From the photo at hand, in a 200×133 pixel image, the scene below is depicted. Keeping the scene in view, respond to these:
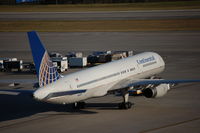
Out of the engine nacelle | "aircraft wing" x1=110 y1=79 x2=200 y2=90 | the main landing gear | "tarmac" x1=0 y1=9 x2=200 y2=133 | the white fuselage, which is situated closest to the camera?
"tarmac" x1=0 y1=9 x2=200 y2=133

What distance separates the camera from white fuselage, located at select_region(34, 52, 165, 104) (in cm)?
4178

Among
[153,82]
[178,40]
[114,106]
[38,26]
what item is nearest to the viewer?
[153,82]

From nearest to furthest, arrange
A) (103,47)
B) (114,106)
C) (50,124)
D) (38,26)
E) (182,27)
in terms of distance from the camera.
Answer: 1. (50,124)
2. (114,106)
3. (103,47)
4. (182,27)
5. (38,26)

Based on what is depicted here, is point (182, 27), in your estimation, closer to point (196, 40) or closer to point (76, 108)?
point (196, 40)

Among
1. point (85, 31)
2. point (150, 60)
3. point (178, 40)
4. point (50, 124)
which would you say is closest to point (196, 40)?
point (178, 40)

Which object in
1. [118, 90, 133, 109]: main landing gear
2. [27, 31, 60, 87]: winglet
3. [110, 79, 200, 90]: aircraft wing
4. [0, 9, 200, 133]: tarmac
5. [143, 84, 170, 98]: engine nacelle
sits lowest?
[0, 9, 200, 133]: tarmac

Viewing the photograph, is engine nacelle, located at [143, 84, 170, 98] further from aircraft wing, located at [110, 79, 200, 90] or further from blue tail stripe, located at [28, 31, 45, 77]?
blue tail stripe, located at [28, 31, 45, 77]

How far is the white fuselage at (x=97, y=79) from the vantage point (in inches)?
1645

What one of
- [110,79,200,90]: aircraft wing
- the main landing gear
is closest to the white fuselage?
[110,79,200,90]: aircraft wing

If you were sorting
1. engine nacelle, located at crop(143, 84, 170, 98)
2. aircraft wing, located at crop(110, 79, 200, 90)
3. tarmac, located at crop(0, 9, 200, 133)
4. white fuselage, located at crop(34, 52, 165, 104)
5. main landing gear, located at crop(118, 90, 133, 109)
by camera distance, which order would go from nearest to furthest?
tarmac, located at crop(0, 9, 200, 133), white fuselage, located at crop(34, 52, 165, 104), aircraft wing, located at crop(110, 79, 200, 90), engine nacelle, located at crop(143, 84, 170, 98), main landing gear, located at crop(118, 90, 133, 109)

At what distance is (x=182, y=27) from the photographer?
125250 millimetres

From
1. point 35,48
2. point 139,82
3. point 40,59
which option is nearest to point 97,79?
point 139,82

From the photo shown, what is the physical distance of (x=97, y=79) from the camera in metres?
46.7

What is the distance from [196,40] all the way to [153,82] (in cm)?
5994
